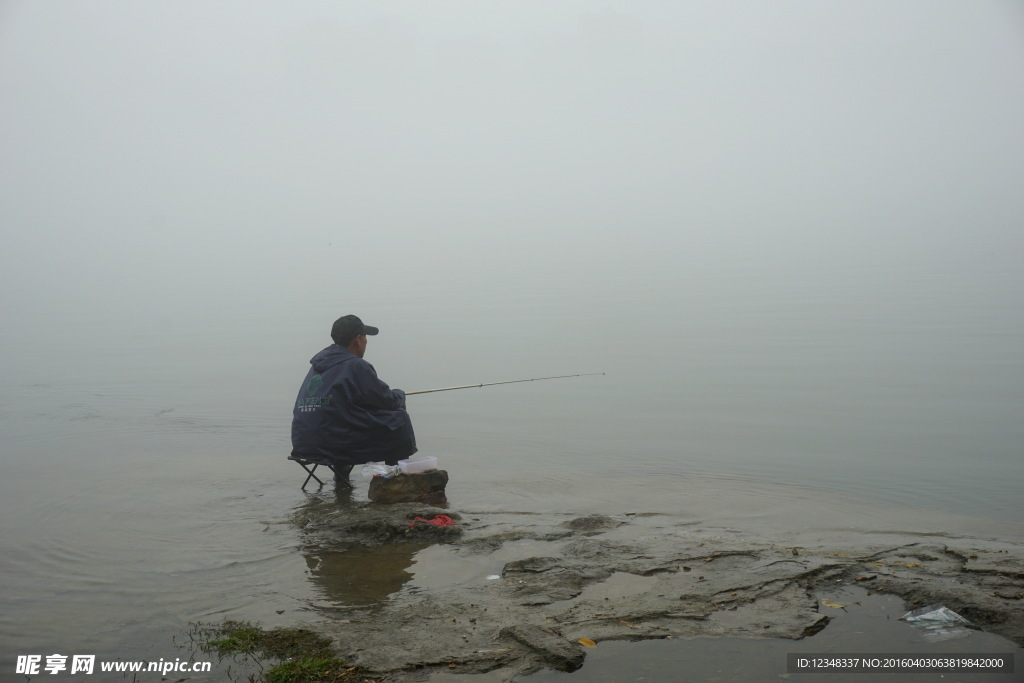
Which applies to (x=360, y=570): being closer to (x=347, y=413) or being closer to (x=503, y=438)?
(x=347, y=413)

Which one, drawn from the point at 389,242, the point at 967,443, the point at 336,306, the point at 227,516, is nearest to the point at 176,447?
the point at 227,516

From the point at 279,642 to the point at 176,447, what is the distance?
585 cm

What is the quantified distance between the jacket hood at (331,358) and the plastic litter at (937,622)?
4.09m

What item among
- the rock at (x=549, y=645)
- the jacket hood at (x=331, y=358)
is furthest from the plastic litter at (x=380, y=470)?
the rock at (x=549, y=645)

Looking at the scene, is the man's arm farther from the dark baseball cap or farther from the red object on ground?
the red object on ground

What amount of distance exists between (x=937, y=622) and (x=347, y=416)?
4079 mm

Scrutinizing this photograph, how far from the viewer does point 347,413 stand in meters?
6.43

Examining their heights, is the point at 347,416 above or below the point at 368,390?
below

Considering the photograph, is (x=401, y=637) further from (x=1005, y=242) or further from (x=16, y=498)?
(x=1005, y=242)

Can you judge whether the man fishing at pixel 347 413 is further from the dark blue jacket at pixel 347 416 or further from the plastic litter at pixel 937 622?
the plastic litter at pixel 937 622

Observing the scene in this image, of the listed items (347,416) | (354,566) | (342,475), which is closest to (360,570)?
(354,566)

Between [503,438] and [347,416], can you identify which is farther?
[503,438]

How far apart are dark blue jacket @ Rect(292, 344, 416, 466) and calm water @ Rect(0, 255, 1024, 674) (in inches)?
Result: 22.1

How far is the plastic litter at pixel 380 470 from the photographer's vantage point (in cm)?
641
